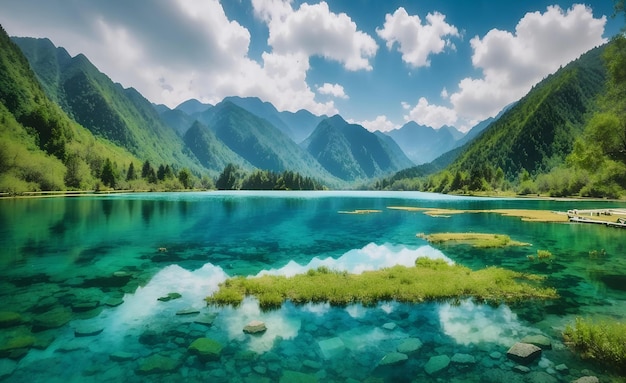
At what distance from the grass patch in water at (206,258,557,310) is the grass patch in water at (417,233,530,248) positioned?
1506cm

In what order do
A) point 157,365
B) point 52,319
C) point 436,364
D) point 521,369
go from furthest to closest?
point 52,319 → point 436,364 → point 157,365 → point 521,369

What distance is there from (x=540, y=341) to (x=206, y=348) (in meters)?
14.4

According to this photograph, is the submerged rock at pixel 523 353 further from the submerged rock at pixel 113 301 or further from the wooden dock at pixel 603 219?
the wooden dock at pixel 603 219

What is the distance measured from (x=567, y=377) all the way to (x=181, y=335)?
1556cm

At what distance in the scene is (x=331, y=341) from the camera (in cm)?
1535

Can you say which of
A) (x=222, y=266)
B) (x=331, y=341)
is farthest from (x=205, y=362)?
(x=222, y=266)

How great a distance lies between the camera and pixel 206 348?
14.3 metres

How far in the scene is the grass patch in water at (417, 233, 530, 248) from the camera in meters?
40.6

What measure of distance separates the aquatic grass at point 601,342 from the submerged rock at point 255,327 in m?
13.5

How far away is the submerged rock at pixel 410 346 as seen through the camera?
14484 mm

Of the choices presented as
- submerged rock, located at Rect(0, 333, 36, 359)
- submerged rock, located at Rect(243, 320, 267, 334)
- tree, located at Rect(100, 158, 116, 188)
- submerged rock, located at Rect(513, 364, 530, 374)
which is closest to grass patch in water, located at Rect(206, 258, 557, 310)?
submerged rock, located at Rect(243, 320, 267, 334)

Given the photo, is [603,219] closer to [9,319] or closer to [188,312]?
[188,312]

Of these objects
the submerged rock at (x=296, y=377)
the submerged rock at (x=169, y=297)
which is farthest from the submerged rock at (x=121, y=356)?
the submerged rock at (x=169, y=297)

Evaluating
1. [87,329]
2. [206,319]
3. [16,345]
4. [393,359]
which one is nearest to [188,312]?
[206,319]
